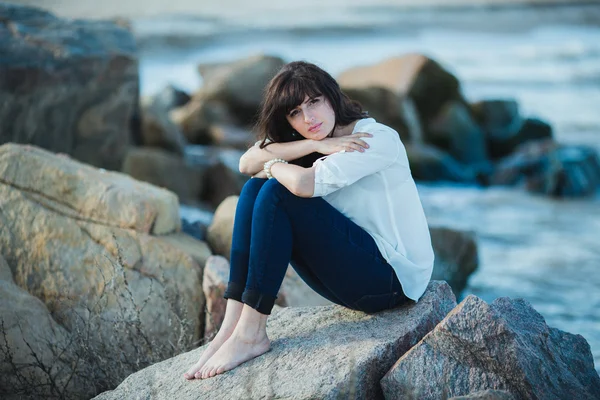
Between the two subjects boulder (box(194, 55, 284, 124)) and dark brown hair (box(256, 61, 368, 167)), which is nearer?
dark brown hair (box(256, 61, 368, 167))

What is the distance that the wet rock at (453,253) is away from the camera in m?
6.27

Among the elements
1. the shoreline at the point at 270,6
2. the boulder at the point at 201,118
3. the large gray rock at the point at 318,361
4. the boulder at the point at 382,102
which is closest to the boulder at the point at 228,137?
the boulder at the point at 201,118

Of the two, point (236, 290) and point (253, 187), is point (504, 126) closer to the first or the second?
point (253, 187)

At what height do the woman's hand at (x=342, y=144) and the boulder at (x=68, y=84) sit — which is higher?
the woman's hand at (x=342, y=144)

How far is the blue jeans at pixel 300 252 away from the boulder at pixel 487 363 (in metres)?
0.43

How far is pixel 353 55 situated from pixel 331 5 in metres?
11.8

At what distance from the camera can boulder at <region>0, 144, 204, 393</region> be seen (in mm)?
4113

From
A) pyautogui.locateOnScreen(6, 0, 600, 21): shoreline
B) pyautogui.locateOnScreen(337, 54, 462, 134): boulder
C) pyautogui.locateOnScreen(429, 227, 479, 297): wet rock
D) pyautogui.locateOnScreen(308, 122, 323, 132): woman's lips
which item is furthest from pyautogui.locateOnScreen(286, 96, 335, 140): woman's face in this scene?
pyautogui.locateOnScreen(6, 0, 600, 21): shoreline

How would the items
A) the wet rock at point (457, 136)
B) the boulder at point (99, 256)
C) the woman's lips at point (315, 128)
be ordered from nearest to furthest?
the woman's lips at point (315, 128)
the boulder at point (99, 256)
the wet rock at point (457, 136)

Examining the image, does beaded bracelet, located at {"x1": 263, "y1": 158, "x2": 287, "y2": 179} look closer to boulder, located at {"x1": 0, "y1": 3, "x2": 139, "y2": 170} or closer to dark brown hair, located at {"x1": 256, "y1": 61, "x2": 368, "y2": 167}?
dark brown hair, located at {"x1": 256, "y1": 61, "x2": 368, "y2": 167}

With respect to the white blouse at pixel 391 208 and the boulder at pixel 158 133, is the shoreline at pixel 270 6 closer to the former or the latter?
the boulder at pixel 158 133

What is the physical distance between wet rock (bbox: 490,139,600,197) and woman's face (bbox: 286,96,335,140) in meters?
8.04

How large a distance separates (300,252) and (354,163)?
1.49 feet

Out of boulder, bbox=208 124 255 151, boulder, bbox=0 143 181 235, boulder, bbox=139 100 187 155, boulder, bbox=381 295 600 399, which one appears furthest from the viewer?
boulder, bbox=208 124 255 151
